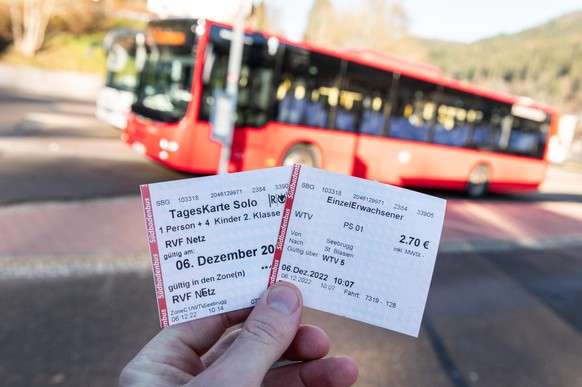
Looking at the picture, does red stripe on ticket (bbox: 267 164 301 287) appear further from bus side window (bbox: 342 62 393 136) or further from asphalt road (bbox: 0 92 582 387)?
bus side window (bbox: 342 62 393 136)

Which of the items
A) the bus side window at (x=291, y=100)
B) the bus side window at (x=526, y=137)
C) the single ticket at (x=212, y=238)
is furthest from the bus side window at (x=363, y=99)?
the single ticket at (x=212, y=238)

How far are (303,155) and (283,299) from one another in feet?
26.5

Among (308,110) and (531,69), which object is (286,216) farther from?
(531,69)

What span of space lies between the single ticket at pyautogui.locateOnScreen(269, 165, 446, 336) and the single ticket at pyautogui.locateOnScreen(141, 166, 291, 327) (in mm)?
54

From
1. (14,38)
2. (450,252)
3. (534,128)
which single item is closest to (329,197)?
(450,252)

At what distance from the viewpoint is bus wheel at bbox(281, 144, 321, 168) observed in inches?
358

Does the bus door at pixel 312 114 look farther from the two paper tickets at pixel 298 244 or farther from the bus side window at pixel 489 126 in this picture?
the two paper tickets at pixel 298 244

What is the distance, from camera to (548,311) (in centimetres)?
499

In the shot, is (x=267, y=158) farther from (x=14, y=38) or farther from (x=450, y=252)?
(x=14, y=38)

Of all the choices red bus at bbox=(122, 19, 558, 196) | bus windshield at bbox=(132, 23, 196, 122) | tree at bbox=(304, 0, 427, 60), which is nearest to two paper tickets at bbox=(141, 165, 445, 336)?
red bus at bbox=(122, 19, 558, 196)

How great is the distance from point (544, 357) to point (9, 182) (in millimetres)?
7901

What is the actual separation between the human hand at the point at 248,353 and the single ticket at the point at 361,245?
0.12 meters

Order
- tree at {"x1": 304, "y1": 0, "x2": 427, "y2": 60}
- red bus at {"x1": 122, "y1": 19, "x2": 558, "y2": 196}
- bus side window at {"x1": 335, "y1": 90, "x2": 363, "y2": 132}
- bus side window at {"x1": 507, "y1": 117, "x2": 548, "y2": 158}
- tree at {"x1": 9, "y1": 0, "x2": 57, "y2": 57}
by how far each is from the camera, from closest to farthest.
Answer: red bus at {"x1": 122, "y1": 19, "x2": 558, "y2": 196}
bus side window at {"x1": 335, "y1": 90, "x2": 363, "y2": 132}
bus side window at {"x1": 507, "y1": 117, "x2": 548, "y2": 158}
tree at {"x1": 9, "y1": 0, "x2": 57, "y2": 57}
tree at {"x1": 304, "y1": 0, "x2": 427, "y2": 60}

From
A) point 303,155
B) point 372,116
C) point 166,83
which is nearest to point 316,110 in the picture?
point 303,155
